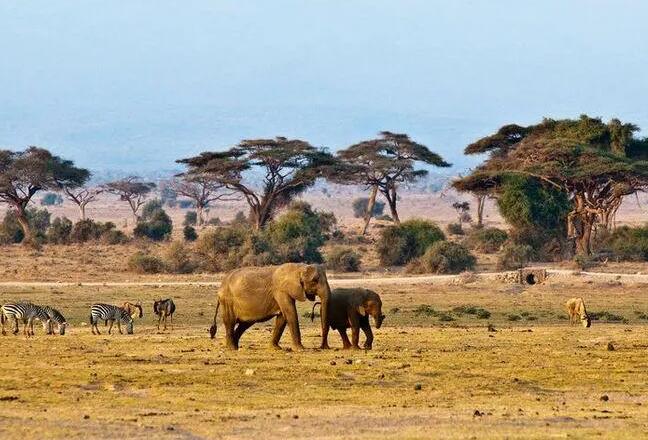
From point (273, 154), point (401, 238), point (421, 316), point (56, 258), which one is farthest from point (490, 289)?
point (273, 154)

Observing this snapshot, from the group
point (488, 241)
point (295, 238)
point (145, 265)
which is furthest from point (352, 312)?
point (488, 241)

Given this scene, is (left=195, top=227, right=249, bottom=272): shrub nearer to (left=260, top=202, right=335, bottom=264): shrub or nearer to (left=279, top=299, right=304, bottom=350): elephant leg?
(left=260, top=202, right=335, bottom=264): shrub

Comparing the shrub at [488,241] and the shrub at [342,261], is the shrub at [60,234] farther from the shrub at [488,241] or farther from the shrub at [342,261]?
the shrub at [342,261]

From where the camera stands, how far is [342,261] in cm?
A: 6228

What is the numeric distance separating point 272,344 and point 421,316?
12.7 m

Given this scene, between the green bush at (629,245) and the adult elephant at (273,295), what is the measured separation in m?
39.2

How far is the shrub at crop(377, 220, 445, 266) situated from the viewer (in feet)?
219

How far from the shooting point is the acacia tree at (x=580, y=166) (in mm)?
65375

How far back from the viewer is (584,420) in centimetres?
1803

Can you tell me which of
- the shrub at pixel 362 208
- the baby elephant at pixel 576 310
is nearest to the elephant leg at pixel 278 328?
the baby elephant at pixel 576 310

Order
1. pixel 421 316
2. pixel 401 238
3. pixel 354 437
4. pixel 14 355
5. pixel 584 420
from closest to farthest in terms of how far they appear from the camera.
A: pixel 354 437 < pixel 584 420 < pixel 14 355 < pixel 421 316 < pixel 401 238

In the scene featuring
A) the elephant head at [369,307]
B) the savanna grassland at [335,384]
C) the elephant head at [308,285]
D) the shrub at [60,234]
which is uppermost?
the shrub at [60,234]

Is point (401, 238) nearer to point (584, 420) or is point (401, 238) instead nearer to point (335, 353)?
point (335, 353)

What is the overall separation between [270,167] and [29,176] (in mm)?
13335
